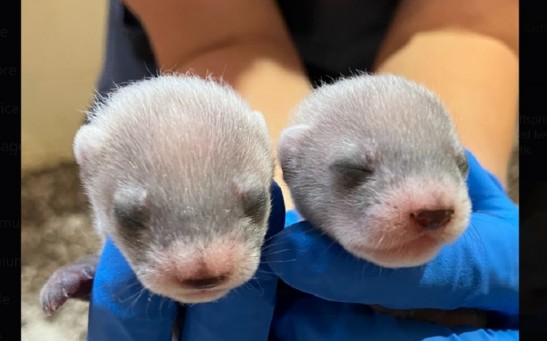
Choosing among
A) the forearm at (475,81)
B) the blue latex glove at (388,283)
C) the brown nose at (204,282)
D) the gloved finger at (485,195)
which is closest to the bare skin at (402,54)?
the forearm at (475,81)

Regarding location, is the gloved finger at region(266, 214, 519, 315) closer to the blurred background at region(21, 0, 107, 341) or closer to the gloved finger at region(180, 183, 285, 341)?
the gloved finger at region(180, 183, 285, 341)

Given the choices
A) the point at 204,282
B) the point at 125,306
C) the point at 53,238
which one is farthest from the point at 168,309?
the point at 53,238

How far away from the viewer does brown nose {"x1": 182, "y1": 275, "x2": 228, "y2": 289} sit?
2.02 feet

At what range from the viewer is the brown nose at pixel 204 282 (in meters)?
0.62

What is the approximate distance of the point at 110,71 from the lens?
1.46 metres

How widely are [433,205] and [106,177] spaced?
0.34 m

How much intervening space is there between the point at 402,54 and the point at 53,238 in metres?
0.90

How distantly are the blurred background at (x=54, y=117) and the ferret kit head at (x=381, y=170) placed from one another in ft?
2.74

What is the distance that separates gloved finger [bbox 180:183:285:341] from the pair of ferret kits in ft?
0.25

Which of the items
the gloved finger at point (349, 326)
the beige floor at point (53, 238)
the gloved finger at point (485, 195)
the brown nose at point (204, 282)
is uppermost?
the brown nose at point (204, 282)

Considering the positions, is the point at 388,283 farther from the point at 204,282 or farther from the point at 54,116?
the point at 54,116

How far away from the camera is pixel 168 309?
771 mm
